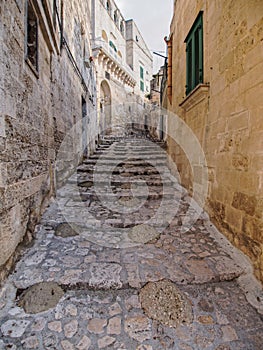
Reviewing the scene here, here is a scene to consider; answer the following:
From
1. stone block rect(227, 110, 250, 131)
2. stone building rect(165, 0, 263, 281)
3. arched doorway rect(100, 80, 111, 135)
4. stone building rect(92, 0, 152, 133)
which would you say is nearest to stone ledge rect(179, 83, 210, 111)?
stone building rect(165, 0, 263, 281)

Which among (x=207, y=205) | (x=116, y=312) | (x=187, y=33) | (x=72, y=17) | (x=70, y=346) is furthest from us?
(x=72, y=17)

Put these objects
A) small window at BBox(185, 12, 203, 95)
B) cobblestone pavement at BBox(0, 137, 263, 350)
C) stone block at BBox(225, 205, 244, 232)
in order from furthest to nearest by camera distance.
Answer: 1. small window at BBox(185, 12, 203, 95)
2. stone block at BBox(225, 205, 244, 232)
3. cobblestone pavement at BBox(0, 137, 263, 350)

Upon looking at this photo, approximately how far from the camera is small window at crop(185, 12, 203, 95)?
10.3 ft

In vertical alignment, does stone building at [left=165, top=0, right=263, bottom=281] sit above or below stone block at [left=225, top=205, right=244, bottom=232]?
above

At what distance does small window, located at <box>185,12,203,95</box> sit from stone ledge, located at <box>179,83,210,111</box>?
0.70 ft

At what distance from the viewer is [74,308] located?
5.27ft

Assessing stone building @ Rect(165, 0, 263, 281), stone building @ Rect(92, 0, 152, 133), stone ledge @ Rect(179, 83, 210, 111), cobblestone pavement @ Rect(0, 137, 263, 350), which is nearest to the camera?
cobblestone pavement @ Rect(0, 137, 263, 350)

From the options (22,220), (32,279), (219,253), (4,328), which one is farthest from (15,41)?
(219,253)

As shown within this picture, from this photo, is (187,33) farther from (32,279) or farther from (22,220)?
(32,279)

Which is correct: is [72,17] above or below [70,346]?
above

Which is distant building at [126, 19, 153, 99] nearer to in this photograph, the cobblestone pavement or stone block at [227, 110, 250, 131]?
stone block at [227, 110, 250, 131]

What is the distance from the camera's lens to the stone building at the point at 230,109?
6.13ft

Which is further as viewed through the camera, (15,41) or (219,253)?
(219,253)

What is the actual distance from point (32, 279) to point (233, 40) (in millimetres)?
3222
